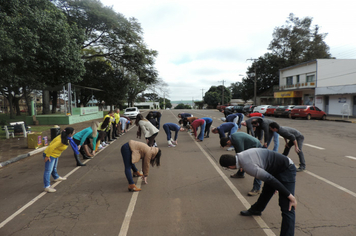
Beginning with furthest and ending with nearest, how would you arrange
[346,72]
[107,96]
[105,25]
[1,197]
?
[107,96] < [346,72] < [105,25] < [1,197]

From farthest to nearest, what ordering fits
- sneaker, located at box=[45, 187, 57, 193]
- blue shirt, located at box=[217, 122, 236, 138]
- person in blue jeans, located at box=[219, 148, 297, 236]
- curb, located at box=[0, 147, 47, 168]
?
1. blue shirt, located at box=[217, 122, 236, 138]
2. curb, located at box=[0, 147, 47, 168]
3. sneaker, located at box=[45, 187, 57, 193]
4. person in blue jeans, located at box=[219, 148, 297, 236]

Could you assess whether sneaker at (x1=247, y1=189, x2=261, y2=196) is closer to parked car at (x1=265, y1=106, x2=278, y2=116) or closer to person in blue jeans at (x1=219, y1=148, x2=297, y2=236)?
person in blue jeans at (x1=219, y1=148, x2=297, y2=236)

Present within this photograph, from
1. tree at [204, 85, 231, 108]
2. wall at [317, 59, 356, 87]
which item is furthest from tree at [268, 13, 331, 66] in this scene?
tree at [204, 85, 231, 108]

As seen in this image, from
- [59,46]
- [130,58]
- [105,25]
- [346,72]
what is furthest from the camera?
[346,72]

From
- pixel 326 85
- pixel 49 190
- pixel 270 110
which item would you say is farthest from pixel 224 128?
pixel 326 85

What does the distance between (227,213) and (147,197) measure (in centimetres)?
165

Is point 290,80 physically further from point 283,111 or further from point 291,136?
point 291,136

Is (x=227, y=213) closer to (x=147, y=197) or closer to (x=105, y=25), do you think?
(x=147, y=197)

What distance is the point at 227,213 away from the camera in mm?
3943

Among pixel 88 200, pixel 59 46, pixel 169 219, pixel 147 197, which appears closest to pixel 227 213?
pixel 169 219

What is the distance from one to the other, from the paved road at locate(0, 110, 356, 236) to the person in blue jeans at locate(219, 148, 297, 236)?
1.74ft

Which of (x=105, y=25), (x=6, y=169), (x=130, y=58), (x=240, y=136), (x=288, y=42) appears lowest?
(x=6, y=169)

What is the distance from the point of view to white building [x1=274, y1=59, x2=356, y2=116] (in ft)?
89.7

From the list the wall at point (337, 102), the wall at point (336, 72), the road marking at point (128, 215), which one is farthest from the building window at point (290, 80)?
the road marking at point (128, 215)
